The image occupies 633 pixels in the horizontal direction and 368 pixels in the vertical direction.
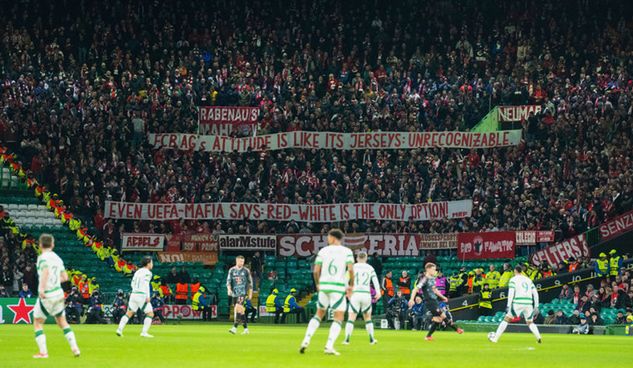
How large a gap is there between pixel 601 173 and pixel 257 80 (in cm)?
1960

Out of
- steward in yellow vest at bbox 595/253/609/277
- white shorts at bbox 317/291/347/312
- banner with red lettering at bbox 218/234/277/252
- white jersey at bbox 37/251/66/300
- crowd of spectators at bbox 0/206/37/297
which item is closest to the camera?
white jersey at bbox 37/251/66/300

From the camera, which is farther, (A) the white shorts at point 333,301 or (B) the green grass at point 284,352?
(A) the white shorts at point 333,301

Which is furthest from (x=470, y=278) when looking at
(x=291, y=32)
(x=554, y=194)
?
(x=291, y=32)

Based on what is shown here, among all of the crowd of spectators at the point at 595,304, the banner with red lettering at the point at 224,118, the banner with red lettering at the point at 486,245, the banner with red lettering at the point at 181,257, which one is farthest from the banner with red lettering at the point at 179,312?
the crowd of spectators at the point at 595,304

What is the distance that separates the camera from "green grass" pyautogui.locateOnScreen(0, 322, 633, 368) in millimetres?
21125

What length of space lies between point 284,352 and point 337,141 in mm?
34257

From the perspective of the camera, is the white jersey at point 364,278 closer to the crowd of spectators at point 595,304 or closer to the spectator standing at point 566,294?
the crowd of spectators at point 595,304

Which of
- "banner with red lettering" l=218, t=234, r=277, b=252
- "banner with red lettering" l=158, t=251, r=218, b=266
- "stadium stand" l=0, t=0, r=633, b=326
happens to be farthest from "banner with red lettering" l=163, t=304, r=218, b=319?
"banner with red lettering" l=218, t=234, r=277, b=252

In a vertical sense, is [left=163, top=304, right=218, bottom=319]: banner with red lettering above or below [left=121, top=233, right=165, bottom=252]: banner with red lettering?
below

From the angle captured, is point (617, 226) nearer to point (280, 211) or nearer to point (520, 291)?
point (280, 211)

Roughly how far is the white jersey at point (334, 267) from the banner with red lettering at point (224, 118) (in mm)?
37373

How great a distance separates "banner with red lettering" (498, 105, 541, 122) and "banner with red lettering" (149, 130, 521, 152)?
1433 mm

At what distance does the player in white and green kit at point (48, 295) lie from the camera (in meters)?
21.2

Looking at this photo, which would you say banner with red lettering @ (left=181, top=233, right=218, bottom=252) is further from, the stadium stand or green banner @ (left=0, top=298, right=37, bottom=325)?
green banner @ (left=0, top=298, right=37, bottom=325)
